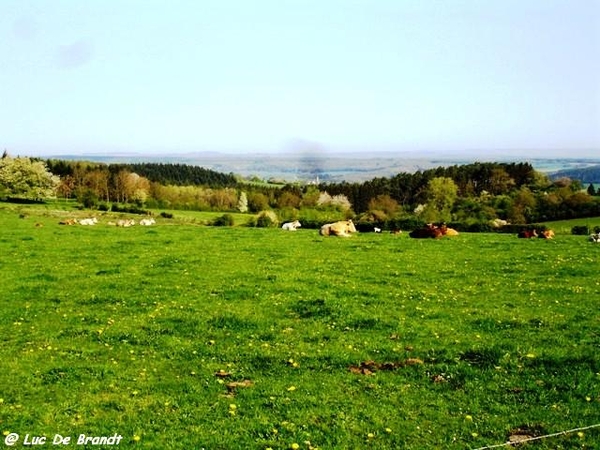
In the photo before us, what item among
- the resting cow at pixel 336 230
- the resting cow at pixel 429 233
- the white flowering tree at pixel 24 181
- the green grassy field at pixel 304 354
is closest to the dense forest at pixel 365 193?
the white flowering tree at pixel 24 181

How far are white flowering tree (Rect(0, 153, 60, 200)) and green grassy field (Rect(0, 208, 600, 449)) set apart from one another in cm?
7771

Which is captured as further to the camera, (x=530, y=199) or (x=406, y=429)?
(x=530, y=199)

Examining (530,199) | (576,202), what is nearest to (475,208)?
(530,199)

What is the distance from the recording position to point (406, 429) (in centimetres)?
855

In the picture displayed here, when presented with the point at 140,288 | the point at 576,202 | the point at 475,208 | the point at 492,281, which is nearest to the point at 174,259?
the point at 140,288

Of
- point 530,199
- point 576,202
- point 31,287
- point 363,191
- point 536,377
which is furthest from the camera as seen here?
point 363,191

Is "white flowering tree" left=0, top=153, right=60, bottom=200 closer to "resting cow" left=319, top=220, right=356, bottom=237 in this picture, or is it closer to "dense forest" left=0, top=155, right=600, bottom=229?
"dense forest" left=0, top=155, right=600, bottom=229

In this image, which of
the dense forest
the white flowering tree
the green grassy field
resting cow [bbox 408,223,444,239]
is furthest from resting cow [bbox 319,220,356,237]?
the white flowering tree

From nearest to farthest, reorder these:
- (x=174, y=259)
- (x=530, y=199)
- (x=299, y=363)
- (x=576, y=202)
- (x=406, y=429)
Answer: (x=406, y=429) < (x=299, y=363) < (x=174, y=259) < (x=576, y=202) < (x=530, y=199)

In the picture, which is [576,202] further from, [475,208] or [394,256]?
[394,256]

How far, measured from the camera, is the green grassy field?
8641 millimetres

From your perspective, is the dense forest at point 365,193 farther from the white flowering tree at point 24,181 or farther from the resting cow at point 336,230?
the resting cow at point 336,230

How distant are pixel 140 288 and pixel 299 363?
31.4 feet

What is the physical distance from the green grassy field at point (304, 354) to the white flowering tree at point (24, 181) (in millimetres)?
77709
